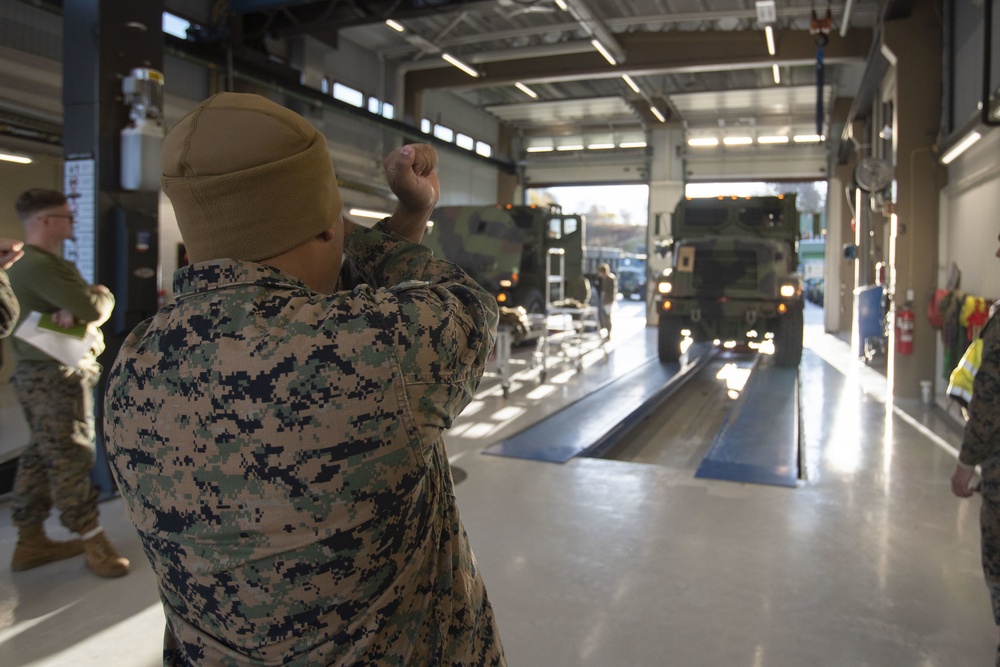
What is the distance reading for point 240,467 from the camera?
0.89 meters

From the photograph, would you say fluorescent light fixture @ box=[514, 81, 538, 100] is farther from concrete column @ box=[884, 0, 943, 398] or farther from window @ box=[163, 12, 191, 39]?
concrete column @ box=[884, 0, 943, 398]

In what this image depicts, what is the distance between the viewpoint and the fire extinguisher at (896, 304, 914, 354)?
7.41m

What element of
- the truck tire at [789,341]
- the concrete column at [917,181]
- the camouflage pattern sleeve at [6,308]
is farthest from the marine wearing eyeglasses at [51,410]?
the truck tire at [789,341]

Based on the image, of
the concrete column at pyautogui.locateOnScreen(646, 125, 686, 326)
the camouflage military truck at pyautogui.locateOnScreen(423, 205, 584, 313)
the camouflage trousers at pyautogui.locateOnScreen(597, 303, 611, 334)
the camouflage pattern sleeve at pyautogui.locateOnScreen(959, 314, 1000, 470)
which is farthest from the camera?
the concrete column at pyautogui.locateOnScreen(646, 125, 686, 326)

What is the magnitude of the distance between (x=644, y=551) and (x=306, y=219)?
2859mm

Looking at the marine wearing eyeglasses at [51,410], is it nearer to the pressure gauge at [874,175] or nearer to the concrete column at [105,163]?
the concrete column at [105,163]

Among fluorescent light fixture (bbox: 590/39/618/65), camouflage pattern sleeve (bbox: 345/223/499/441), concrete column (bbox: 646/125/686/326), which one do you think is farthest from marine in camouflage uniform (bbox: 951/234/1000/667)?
concrete column (bbox: 646/125/686/326)

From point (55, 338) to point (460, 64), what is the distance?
1015 centimetres

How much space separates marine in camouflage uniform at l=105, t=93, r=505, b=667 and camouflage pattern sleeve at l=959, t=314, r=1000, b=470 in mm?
1937

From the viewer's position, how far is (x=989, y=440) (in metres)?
2.31

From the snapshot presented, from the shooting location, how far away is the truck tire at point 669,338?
9.41 m

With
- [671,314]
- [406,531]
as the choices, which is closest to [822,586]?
[406,531]

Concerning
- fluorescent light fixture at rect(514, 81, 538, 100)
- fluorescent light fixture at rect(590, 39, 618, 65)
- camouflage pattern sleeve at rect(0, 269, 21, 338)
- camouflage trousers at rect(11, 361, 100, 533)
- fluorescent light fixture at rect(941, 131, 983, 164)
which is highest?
fluorescent light fixture at rect(514, 81, 538, 100)

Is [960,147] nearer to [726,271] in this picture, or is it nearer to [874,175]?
[874,175]
